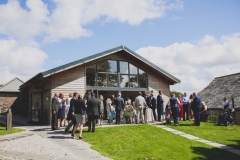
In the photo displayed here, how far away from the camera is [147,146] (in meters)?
8.70

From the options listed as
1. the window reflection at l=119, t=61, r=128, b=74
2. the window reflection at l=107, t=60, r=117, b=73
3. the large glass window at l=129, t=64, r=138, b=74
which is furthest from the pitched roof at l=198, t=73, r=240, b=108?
the window reflection at l=107, t=60, r=117, b=73

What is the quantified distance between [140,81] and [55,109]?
830 centimetres

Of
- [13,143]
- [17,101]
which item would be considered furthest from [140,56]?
[17,101]

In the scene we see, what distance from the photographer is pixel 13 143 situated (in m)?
8.84

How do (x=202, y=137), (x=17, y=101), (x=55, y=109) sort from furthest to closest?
(x=17, y=101) → (x=55, y=109) → (x=202, y=137)

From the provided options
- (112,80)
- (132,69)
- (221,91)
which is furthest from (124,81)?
(221,91)

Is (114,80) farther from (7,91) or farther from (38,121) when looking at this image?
(7,91)

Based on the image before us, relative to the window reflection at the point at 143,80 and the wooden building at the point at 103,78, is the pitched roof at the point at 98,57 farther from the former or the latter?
the window reflection at the point at 143,80

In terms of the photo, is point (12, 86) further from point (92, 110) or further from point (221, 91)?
point (221, 91)

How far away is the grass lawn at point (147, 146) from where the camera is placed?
306 inches

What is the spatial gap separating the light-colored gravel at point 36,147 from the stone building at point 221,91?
18.4 meters

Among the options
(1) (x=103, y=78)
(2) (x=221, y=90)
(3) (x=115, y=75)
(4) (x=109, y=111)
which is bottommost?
(4) (x=109, y=111)

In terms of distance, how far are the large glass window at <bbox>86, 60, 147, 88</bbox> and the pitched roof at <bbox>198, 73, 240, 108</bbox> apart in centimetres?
1030

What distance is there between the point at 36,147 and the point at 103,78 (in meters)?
9.27
